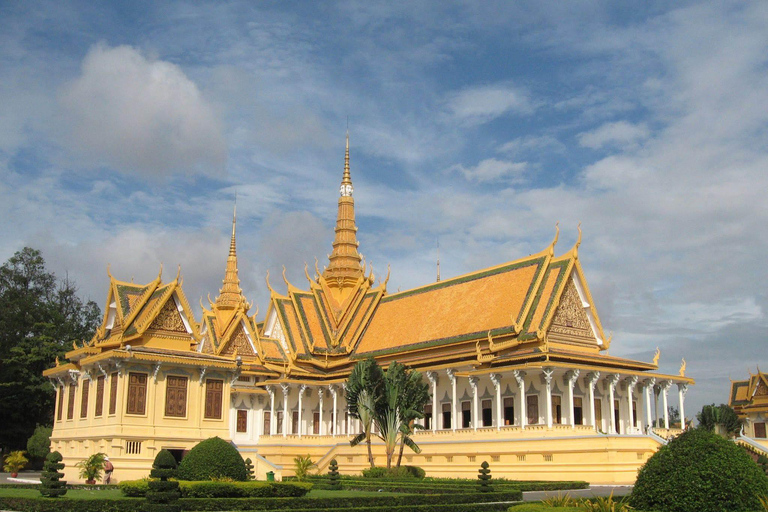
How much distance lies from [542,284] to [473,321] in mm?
4061

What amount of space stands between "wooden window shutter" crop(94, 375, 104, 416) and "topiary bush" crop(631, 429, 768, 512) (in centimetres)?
2149

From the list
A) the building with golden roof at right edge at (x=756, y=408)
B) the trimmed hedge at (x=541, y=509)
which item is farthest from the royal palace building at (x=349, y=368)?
the building with golden roof at right edge at (x=756, y=408)

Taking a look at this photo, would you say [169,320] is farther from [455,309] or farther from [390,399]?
[455,309]

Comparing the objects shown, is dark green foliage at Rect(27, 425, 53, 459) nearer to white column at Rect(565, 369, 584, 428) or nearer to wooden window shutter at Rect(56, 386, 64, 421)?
wooden window shutter at Rect(56, 386, 64, 421)

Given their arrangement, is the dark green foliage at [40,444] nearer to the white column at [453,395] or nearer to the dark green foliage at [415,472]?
the dark green foliage at [415,472]

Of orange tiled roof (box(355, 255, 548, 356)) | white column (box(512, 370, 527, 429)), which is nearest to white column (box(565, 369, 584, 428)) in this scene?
white column (box(512, 370, 527, 429))

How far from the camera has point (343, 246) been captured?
56.1 meters

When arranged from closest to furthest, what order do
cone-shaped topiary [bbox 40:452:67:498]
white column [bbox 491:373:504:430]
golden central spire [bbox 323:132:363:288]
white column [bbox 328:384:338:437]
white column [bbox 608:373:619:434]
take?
cone-shaped topiary [bbox 40:452:67:498] → white column [bbox 491:373:504:430] → white column [bbox 608:373:619:434] → white column [bbox 328:384:338:437] → golden central spire [bbox 323:132:363:288]

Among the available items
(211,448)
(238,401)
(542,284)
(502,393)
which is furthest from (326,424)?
(211,448)

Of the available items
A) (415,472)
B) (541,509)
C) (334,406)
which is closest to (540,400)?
(415,472)

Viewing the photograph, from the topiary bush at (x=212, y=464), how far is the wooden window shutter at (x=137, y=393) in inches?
338

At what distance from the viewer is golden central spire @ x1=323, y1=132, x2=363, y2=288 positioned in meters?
54.6

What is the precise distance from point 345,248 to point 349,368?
38.7 feet

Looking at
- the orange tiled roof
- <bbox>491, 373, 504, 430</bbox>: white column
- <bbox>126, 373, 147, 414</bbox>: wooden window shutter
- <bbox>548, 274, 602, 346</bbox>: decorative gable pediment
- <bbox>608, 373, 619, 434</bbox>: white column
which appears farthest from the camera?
the orange tiled roof
